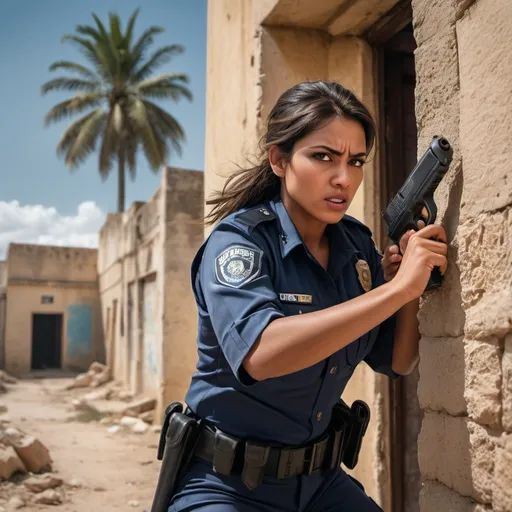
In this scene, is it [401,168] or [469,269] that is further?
[401,168]

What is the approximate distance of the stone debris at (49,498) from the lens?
17.5ft

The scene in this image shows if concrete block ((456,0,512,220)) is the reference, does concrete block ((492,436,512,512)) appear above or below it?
below

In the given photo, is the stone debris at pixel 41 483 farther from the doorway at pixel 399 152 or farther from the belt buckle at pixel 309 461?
the belt buckle at pixel 309 461

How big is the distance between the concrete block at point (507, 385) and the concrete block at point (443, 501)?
9.9 inches

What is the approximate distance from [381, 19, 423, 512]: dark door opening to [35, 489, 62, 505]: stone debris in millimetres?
3291

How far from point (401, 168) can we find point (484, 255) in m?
2.23

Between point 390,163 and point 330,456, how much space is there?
7.34 ft

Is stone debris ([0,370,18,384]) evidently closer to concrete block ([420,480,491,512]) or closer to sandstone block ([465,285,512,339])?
concrete block ([420,480,491,512])

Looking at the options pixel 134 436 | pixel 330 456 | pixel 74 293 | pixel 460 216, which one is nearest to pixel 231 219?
pixel 460 216

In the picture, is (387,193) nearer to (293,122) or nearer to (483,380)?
(293,122)

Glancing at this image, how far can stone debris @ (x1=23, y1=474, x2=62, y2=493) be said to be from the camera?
5.59 meters

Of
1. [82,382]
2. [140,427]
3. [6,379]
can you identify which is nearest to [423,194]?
[140,427]

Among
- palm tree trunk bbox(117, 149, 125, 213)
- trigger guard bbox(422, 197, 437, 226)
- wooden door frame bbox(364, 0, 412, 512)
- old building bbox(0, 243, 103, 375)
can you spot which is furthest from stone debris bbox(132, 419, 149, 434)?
palm tree trunk bbox(117, 149, 125, 213)

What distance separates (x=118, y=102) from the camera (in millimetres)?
24188
